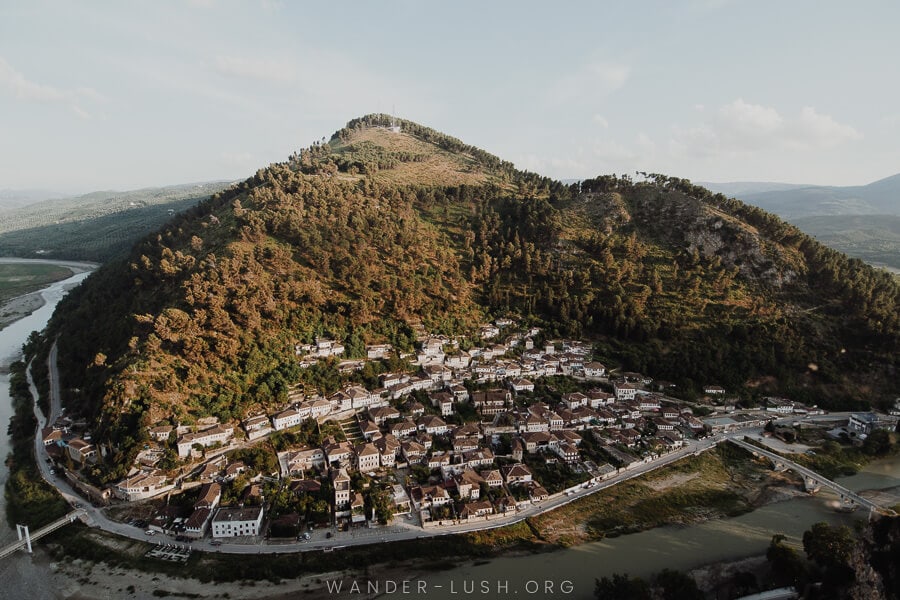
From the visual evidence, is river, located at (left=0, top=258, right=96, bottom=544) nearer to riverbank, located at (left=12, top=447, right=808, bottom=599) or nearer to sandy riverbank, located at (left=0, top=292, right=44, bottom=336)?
sandy riverbank, located at (left=0, top=292, right=44, bottom=336)

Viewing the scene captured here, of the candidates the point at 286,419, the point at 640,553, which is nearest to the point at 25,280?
the point at 286,419

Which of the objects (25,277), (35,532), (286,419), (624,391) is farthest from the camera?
(25,277)

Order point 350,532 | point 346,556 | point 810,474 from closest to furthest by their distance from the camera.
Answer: point 346,556, point 350,532, point 810,474

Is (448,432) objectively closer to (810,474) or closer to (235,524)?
(235,524)

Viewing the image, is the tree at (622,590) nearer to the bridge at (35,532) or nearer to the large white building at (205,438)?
the large white building at (205,438)

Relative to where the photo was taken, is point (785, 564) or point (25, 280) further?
point (25, 280)

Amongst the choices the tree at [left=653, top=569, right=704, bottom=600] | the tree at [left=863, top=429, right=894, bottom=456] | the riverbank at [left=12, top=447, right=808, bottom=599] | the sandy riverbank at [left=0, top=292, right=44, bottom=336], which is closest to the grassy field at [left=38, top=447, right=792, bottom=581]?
the riverbank at [left=12, top=447, right=808, bottom=599]

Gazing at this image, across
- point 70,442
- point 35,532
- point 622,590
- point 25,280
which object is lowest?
point 35,532

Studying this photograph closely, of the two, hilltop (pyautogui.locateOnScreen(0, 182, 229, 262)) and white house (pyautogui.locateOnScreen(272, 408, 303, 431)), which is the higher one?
hilltop (pyautogui.locateOnScreen(0, 182, 229, 262))
